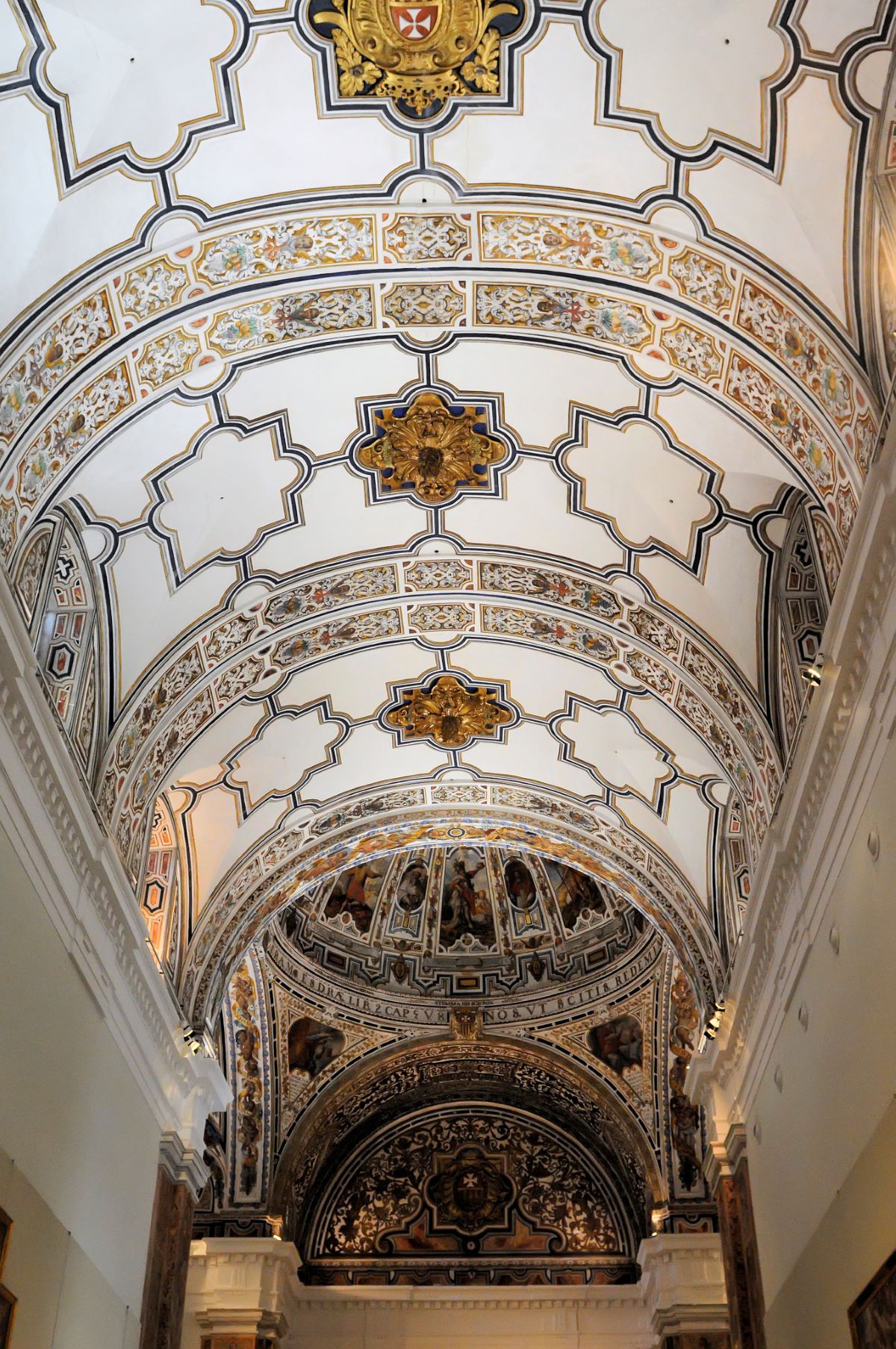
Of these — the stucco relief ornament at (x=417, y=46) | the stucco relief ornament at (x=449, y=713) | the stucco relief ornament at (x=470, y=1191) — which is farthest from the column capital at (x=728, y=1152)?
the stucco relief ornament at (x=470, y=1191)

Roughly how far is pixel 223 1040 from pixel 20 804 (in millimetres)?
11755

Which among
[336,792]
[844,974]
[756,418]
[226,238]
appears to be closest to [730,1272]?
[844,974]

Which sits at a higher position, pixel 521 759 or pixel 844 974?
pixel 521 759

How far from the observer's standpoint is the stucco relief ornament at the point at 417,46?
7.51 metres

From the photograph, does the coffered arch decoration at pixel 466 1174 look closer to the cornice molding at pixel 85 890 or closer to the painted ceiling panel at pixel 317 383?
the cornice molding at pixel 85 890

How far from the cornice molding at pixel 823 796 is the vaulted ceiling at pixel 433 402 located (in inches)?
32.0

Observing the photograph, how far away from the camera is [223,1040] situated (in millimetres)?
19172

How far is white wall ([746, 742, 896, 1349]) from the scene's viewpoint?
7.29 m

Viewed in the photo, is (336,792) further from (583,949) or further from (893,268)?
(893,268)

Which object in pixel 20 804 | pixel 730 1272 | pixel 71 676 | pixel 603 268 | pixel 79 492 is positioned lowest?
pixel 730 1272

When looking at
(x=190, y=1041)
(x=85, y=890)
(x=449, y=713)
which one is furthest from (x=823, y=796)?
(x=190, y=1041)

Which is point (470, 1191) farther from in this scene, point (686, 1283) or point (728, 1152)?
point (728, 1152)

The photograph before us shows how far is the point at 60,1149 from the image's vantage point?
29.0ft

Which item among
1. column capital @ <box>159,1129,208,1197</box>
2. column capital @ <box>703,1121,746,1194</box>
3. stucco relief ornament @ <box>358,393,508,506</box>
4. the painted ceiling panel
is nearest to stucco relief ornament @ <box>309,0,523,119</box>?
the painted ceiling panel
